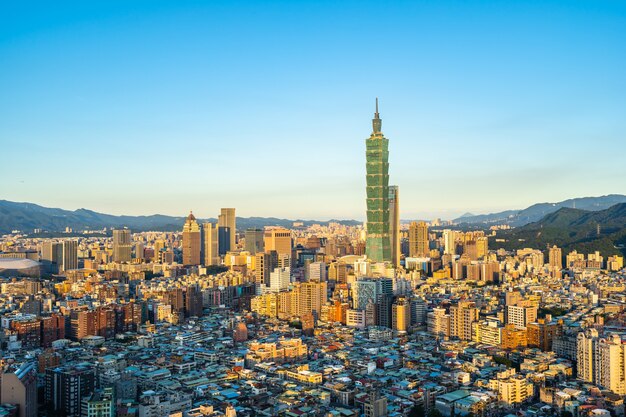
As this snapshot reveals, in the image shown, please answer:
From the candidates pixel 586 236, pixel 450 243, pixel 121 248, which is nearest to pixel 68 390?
pixel 121 248

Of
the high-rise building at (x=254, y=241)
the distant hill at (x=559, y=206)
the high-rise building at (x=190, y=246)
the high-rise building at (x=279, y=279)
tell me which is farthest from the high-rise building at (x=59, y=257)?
the distant hill at (x=559, y=206)

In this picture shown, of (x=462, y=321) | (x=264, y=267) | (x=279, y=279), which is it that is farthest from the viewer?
(x=264, y=267)

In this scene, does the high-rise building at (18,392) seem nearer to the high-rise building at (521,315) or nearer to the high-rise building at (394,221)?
the high-rise building at (521,315)

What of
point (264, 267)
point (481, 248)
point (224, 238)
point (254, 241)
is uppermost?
point (224, 238)

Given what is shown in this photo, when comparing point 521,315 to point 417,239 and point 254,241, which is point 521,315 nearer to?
point 417,239

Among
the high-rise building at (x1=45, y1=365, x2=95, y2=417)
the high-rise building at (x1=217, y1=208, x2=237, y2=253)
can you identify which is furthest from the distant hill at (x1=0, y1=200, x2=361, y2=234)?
the high-rise building at (x1=45, y1=365, x2=95, y2=417)
